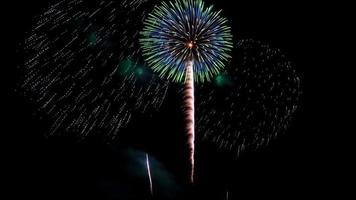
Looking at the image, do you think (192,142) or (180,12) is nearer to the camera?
(180,12)

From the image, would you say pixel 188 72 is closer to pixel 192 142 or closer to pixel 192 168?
pixel 192 142

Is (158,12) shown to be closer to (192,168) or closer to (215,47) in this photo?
(215,47)

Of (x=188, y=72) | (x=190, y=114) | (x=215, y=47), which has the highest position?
(x=215, y=47)

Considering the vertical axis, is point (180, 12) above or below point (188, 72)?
above

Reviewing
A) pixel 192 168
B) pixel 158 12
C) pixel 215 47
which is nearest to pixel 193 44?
pixel 215 47

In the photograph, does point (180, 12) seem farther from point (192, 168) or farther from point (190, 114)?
point (192, 168)

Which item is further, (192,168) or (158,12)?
(192,168)

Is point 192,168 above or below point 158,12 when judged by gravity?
below

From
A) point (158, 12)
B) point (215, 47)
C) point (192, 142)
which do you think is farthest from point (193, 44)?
point (192, 142)
